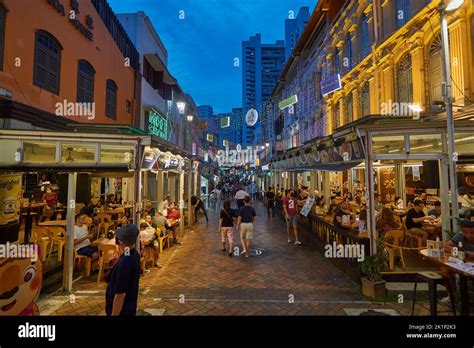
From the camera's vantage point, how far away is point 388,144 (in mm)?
6484

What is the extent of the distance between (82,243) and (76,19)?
33.9 ft

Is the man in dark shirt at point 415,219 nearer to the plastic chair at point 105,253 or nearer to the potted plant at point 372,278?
the potted plant at point 372,278

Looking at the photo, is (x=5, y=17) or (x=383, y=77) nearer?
(x=5, y=17)

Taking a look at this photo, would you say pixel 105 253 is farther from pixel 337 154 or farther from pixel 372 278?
pixel 337 154

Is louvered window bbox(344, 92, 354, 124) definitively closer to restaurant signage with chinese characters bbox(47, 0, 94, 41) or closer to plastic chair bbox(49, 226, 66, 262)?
restaurant signage with chinese characters bbox(47, 0, 94, 41)

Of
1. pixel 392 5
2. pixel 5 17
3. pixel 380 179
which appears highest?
pixel 392 5

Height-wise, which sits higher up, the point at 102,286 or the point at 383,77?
the point at 383,77

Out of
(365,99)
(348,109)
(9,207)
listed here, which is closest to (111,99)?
(9,207)

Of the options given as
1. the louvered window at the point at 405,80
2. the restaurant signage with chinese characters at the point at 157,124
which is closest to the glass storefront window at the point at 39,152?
the louvered window at the point at 405,80

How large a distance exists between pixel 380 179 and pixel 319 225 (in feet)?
26.2

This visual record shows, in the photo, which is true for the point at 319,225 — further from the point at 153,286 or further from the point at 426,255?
the point at 153,286

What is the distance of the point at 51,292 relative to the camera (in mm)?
5625
